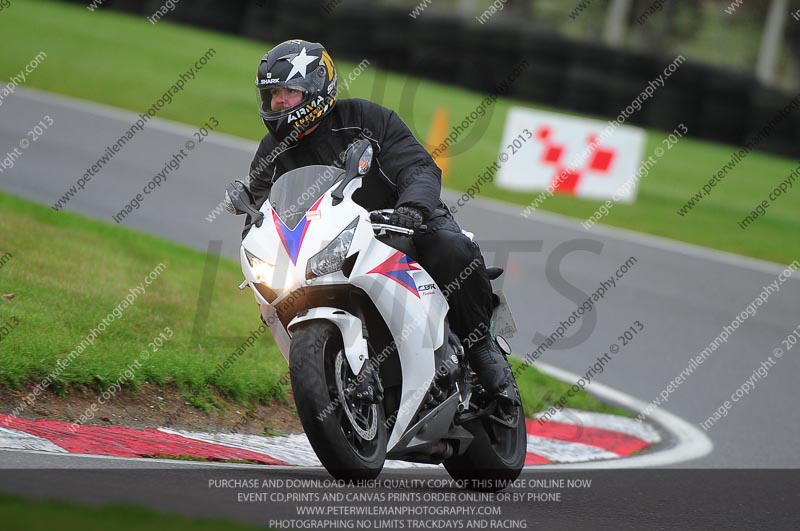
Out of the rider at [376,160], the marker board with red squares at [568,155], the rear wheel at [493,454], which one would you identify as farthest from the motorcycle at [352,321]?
the marker board with red squares at [568,155]

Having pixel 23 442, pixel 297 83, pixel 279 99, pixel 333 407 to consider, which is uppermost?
pixel 297 83

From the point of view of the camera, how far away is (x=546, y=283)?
41.2 ft

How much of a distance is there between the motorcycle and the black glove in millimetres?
29

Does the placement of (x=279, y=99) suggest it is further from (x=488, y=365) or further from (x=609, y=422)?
(x=609, y=422)

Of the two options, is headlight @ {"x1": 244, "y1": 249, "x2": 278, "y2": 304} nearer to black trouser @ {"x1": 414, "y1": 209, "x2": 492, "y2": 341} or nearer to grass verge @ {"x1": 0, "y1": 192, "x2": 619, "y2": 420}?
black trouser @ {"x1": 414, "y1": 209, "x2": 492, "y2": 341}

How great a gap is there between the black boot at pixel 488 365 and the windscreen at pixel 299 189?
46.1 inches

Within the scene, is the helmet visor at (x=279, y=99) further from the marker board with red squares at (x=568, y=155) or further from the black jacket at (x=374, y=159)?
the marker board with red squares at (x=568, y=155)

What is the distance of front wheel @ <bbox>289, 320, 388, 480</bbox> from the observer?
4.95 meters

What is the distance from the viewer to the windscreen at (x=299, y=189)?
17.7 feet

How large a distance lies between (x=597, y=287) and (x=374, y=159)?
712cm

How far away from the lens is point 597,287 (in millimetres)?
12703

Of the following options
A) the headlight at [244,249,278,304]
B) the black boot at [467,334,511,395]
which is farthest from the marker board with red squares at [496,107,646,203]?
the headlight at [244,249,278,304]

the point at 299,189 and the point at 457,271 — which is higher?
the point at 299,189

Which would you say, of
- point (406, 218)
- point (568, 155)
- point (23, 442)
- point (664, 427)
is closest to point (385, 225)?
point (406, 218)
